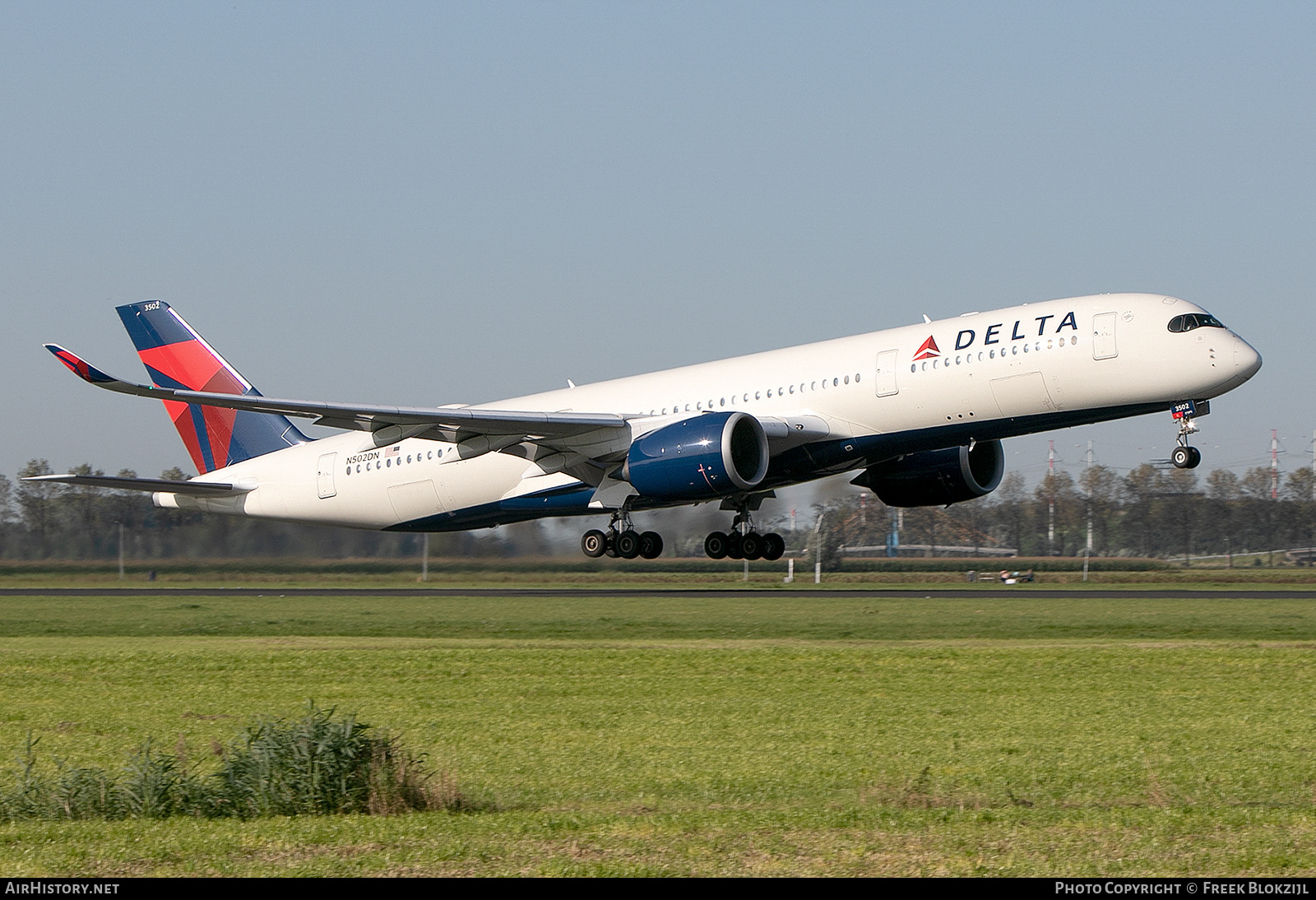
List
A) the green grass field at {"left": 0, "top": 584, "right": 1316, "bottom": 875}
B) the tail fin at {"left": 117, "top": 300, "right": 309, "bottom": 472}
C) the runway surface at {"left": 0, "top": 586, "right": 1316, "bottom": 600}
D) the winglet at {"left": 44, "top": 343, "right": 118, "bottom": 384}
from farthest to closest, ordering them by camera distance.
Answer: the runway surface at {"left": 0, "top": 586, "right": 1316, "bottom": 600}, the tail fin at {"left": 117, "top": 300, "right": 309, "bottom": 472}, the winglet at {"left": 44, "top": 343, "right": 118, "bottom": 384}, the green grass field at {"left": 0, "top": 584, "right": 1316, "bottom": 875}

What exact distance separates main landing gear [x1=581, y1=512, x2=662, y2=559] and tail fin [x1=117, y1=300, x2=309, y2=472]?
1097cm

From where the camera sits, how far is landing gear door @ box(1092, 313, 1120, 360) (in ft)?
90.1

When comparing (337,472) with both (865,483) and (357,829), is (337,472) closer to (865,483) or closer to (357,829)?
(865,483)

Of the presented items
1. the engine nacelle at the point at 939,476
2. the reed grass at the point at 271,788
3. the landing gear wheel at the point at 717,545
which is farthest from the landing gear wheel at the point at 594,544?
the reed grass at the point at 271,788

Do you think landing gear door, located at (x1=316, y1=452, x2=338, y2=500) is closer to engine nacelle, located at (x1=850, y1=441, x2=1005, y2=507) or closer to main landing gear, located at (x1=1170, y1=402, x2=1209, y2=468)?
engine nacelle, located at (x1=850, y1=441, x2=1005, y2=507)

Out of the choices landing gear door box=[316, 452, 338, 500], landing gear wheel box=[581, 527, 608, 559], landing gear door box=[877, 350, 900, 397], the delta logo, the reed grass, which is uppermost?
the delta logo

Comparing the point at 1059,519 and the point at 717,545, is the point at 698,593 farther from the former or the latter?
the point at 1059,519

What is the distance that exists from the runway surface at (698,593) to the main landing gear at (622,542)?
9.43 m

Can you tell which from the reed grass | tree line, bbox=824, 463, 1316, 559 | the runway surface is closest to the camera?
the reed grass

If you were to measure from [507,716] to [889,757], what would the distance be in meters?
5.88

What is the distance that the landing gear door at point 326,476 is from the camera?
39.6 meters

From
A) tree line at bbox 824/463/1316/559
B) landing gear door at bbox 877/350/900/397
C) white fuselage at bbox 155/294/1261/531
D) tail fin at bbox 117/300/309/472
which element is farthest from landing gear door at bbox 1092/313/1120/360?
tree line at bbox 824/463/1316/559

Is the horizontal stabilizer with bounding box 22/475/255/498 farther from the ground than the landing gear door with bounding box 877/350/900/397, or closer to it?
closer to it
